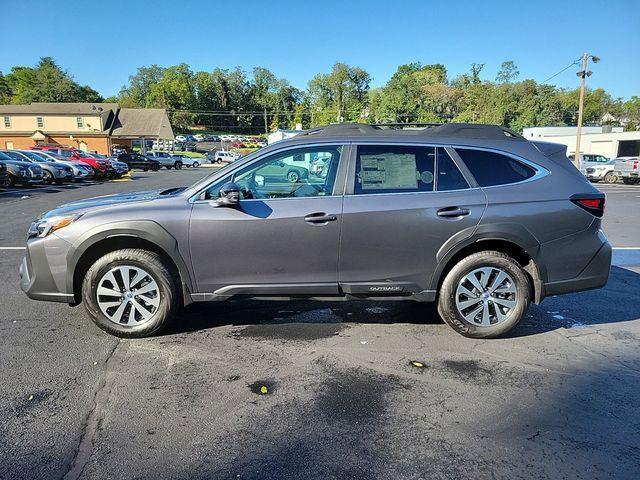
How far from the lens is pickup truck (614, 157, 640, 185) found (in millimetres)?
26016

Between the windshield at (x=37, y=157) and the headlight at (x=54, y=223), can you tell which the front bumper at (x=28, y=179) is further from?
the headlight at (x=54, y=223)

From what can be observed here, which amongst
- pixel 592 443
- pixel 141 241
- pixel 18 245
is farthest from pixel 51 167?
pixel 592 443

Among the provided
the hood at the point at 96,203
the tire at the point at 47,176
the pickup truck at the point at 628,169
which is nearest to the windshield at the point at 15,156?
the tire at the point at 47,176

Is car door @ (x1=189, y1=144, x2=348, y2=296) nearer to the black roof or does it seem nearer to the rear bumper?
the black roof

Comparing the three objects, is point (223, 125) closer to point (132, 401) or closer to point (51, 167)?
point (51, 167)

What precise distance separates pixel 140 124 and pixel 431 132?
72533 millimetres

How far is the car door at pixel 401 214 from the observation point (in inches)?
161

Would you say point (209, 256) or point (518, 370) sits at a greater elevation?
point (209, 256)

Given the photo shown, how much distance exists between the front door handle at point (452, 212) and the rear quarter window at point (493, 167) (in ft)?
1.16

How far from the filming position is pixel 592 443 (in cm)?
278

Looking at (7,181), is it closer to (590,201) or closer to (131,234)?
(131,234)

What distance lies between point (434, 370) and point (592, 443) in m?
Answer: 1.19

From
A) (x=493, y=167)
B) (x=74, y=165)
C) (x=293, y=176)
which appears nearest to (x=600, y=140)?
(x=74, y=165)

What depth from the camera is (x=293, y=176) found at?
4387mm
